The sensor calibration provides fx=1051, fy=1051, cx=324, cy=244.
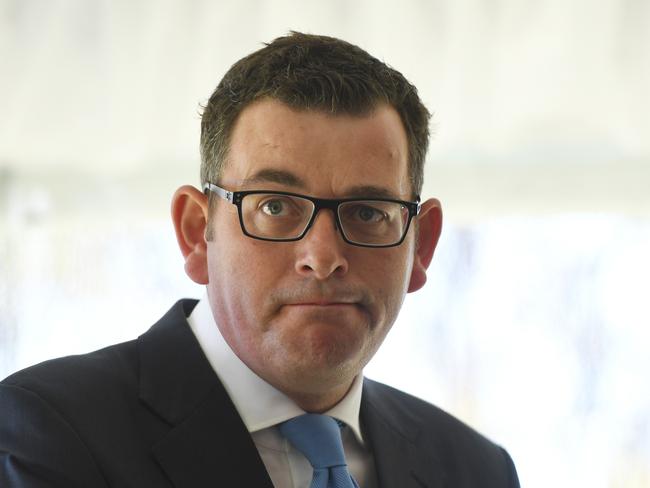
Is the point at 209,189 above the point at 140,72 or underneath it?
underneath

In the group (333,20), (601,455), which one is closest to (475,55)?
(333,20)

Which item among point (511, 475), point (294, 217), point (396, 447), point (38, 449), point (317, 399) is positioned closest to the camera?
point (38, 449)

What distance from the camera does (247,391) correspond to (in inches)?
64.0

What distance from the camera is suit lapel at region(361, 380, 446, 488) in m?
1.75

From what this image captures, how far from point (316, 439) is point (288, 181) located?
400 millimetres

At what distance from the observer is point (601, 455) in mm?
2883

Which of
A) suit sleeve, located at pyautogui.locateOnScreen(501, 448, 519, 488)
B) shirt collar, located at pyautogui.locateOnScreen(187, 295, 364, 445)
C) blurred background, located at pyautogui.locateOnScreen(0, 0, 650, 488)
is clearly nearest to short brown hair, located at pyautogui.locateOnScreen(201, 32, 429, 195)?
shirt collar, located at pyautogui.locateOnScreen(187, 295, 364, 445)

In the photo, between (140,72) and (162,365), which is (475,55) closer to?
(140,72)

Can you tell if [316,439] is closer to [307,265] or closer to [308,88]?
[307,265]

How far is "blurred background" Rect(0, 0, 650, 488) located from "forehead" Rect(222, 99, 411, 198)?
1303 millimetres

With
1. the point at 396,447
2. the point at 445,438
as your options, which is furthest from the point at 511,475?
the point at 396,447

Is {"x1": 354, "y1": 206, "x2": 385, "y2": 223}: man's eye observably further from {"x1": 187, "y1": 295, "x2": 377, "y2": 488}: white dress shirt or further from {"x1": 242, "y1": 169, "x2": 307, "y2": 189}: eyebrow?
{"x1": 187, "y1": 295, "x2": 377, "y2": 488}: white dress shirt

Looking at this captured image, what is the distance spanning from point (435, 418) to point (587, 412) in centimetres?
106

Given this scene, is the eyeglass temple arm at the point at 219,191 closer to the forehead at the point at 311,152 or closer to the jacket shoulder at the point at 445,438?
the forehead at the point at 311,152
